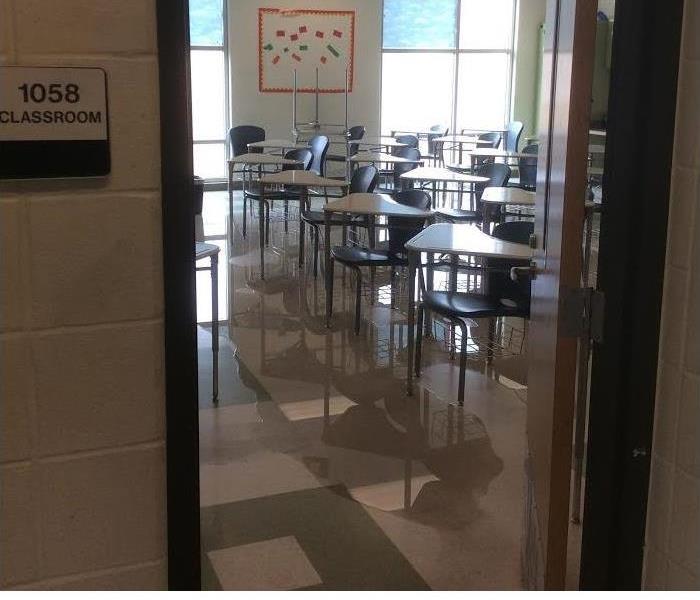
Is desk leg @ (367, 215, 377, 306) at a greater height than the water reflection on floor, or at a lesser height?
greater

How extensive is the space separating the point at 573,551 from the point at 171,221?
1.99m

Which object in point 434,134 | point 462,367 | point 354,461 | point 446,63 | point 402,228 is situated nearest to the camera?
point 354,461

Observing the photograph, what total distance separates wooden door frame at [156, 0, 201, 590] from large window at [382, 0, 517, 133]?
1283 centimetres

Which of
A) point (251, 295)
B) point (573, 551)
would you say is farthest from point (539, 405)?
point (251, 295)

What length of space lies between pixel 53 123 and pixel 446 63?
1345 centimetres

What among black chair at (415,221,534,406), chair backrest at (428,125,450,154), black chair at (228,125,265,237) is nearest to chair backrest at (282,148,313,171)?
black chair at (228,125,265,237)

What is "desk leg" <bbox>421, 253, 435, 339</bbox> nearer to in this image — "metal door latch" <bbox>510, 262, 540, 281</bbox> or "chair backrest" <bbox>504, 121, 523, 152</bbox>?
"metal door latch" <bbox>510, 262, 540, 281</bbox>

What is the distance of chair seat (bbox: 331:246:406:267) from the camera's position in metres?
5.18

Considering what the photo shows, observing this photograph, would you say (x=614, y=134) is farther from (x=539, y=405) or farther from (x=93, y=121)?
(x=93, y=121)

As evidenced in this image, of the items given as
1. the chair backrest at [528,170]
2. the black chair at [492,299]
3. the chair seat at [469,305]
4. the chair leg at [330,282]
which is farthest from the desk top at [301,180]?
the chair backrest at [528,170]

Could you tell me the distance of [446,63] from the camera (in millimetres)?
14000

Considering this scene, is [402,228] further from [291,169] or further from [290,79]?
[290,79]

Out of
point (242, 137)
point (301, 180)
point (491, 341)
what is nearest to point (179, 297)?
point (491, 341)

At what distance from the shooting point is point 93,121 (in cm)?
121
